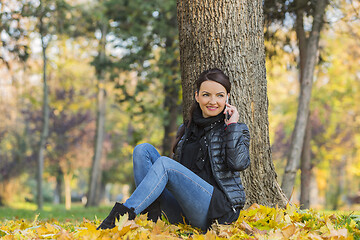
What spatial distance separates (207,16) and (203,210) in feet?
6.61

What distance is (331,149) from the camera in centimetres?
1928

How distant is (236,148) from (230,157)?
90mm

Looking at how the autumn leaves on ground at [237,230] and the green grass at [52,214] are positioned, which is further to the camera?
the green grass at [52,214]

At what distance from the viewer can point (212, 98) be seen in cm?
329

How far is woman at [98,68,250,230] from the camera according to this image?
2919 millimetres

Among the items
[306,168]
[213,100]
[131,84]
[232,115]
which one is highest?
[131,84]

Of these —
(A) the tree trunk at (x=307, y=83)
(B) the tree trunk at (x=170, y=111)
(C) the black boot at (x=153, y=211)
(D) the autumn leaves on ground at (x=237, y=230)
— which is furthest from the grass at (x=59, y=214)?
(B) the tree trunk at (x=170, y=111)

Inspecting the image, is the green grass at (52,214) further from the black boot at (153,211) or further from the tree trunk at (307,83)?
the tree trunk at (307,83)

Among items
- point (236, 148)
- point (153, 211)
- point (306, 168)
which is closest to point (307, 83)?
point (306, 168)

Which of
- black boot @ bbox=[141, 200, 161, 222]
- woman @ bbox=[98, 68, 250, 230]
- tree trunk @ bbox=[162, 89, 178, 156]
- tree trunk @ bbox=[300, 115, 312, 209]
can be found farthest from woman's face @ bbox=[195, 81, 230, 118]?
tree trunk @ bbox=[162, 89, 178, 156]

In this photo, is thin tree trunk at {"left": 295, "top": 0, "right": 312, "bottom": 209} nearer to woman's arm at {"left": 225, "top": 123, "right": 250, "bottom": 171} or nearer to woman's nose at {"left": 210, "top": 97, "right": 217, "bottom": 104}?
woman's nose at {"left": 210, "top": 97, "right": 217, "bottom": 104}

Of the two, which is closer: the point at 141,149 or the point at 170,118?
the point at 141,149

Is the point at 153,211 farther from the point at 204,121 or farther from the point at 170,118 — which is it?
the point at 170,118

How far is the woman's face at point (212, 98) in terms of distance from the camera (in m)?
3.29
